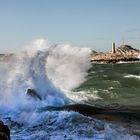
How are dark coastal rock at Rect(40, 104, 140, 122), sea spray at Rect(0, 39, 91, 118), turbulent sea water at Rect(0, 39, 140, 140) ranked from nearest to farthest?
turbulent sea water at Rect(0, 39, 140, 140) → dark coastal rock at Rect(40, 104, 140, 122) → sea spray at Rect(0, 39, 91, 118)

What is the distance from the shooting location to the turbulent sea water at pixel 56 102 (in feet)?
41.7

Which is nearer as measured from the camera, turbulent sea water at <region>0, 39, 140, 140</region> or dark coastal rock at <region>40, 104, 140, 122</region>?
turbulent sea water at <region>0, 39, 140, 140</region>

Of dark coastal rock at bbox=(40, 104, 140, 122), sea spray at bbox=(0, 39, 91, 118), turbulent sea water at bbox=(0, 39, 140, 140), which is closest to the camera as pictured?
turbulent sea water at bbox=(0, 39, 140, 140)

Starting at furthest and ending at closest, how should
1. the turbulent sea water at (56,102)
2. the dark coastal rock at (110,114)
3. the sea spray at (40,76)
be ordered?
the sea spray at (40,76) < the dark coastal rock at (110,114) < the turbulent sea water at (56,102)

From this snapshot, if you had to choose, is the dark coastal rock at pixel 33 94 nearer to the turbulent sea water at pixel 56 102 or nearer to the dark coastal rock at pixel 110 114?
the turbulent sea water at pixel 56 102

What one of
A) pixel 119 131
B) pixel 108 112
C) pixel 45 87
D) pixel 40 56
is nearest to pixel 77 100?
pixel 45 87

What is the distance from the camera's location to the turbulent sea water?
1271 cm

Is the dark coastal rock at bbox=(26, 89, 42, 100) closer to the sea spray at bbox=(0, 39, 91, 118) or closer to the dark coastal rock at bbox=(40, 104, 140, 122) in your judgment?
the sea spray at bbox=(0, 39, 91, 118)

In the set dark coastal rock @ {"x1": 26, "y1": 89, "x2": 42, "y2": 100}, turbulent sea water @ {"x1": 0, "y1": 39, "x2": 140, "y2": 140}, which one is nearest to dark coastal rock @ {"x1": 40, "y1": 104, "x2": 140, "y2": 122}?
turbulent sea water @ {"x1": 0, "y1": 39, "x2": 140, "y2": 140}

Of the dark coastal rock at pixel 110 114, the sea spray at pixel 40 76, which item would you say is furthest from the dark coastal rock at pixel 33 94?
the dark coastal rock at pixel 110 114

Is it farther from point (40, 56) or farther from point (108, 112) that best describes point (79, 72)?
point (108, 112)

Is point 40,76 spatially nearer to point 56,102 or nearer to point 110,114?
point 56,102

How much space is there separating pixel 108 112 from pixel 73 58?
14647mm

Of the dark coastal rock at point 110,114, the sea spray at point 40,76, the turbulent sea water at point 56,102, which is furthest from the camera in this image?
the sea spray at point 40,76
